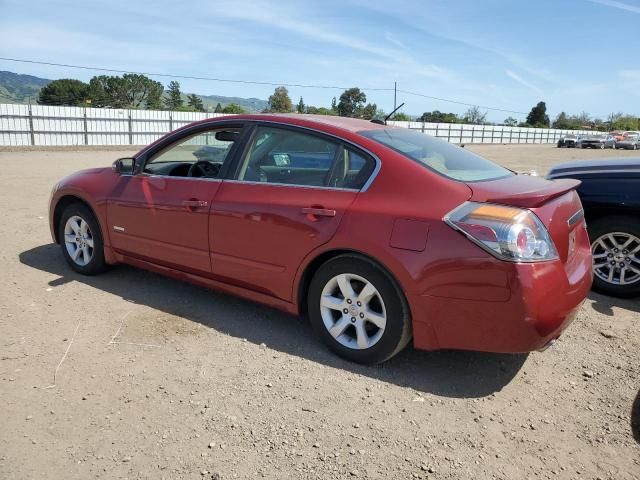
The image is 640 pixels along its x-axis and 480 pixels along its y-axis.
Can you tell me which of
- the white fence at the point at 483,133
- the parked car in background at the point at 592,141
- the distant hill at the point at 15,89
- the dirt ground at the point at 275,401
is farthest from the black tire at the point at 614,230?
the parked car in background at the point at 592,141

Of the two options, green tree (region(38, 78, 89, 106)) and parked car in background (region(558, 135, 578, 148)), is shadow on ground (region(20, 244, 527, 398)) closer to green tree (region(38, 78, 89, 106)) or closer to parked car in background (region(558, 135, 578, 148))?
green tree (region(38, 78, 89, 106))

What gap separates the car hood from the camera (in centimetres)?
287

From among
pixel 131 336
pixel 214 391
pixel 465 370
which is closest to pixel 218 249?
pixel 131 336

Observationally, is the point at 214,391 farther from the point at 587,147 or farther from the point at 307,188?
the point at 587,147

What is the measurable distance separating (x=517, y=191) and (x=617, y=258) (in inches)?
92.6

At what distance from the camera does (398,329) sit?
10.0 feet

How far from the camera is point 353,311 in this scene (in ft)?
10.6

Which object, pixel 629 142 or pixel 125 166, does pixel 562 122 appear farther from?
pixel 125 166

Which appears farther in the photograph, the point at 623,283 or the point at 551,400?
the point at 623,283

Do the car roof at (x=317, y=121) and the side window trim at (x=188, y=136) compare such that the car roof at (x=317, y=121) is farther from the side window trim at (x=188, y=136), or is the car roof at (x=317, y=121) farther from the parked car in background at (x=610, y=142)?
the parked car in background at (x=610, y=142)

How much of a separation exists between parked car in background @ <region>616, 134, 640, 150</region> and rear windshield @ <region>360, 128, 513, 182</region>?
49.6 m

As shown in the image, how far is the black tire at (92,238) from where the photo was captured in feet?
15.5

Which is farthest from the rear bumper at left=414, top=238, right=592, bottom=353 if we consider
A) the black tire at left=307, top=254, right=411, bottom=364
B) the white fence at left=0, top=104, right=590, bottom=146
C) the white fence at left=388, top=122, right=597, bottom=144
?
the white fence at left=388, top=122, right=597, bottom=144

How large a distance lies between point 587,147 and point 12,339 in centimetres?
5488
